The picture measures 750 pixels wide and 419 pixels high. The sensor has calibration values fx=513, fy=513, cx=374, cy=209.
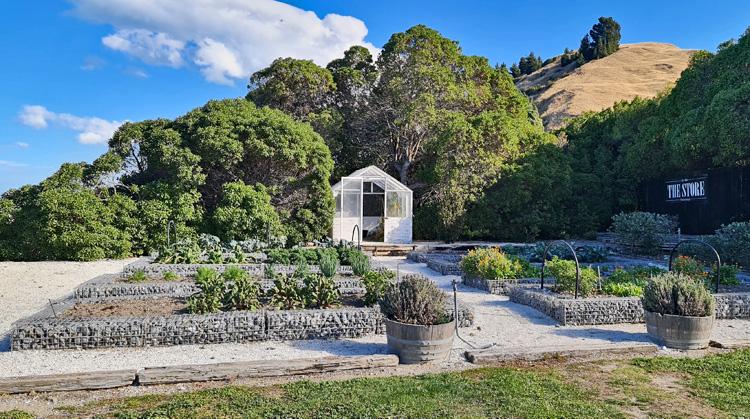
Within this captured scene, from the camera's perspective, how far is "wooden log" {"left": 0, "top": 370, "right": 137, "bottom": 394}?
4.12 metres

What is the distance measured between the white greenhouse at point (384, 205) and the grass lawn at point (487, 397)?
14353 millimetres

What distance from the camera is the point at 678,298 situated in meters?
5.77

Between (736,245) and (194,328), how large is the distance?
1191cm

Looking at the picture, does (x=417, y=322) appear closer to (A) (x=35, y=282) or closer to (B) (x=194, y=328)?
(B) (x=194, y=328)

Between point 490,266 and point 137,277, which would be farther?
point 490,266

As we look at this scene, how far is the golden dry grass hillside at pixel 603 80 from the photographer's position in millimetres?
49031

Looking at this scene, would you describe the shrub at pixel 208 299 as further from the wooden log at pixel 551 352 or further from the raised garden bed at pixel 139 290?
the wooden log at pixel 551 352

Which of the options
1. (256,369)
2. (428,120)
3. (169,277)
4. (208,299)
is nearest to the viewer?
(256,369)

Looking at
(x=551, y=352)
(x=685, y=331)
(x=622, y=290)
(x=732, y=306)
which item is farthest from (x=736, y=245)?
(x=551, y=352)

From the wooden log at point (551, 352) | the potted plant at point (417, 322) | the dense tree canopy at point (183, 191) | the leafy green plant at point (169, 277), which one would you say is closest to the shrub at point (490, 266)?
the wooden log at point (551, 352)

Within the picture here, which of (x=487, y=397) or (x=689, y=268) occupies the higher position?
(x=689, y=268)

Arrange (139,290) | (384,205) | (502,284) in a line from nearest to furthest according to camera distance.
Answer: (139,290), (502,284), (384,205)

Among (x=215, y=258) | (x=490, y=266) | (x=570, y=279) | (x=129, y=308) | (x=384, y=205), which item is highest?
(x=384, y=205)

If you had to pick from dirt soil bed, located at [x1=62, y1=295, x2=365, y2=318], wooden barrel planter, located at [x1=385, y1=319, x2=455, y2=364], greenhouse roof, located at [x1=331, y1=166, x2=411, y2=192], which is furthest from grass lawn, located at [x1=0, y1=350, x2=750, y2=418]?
greenhouse roof, located at [x1=331, y1=166, x2=411, y2=192]
